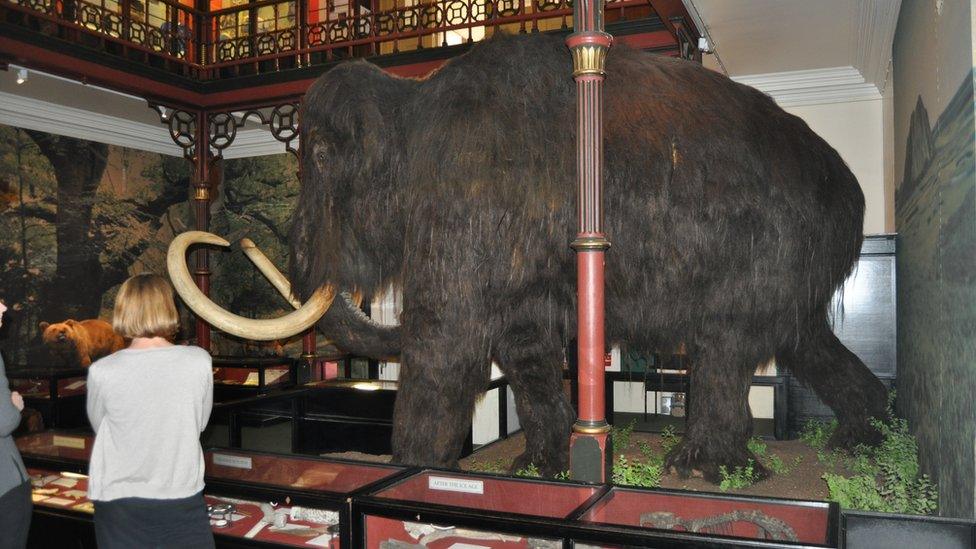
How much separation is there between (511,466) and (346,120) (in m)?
1.77

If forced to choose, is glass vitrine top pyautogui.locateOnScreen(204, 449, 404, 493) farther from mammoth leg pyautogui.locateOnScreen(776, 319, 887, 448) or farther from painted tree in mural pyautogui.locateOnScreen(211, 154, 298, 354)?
painted tree in mural pyautogui.locateOnScreen(211, 154, 298, 354)

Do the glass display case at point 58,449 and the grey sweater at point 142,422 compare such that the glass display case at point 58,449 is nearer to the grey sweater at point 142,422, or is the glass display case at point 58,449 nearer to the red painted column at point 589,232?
the grey sweater at point 142,422

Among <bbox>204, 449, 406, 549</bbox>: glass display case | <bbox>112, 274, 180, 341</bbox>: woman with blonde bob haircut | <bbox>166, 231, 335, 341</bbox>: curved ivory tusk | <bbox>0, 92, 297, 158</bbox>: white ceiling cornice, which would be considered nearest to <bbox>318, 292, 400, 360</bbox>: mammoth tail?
<bbox>166, 231, 335, 341</bbox>: curved ivory tusk

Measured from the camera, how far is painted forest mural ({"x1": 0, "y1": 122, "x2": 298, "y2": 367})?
6777 mm

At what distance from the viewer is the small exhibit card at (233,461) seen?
268cm

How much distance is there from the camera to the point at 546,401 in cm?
354

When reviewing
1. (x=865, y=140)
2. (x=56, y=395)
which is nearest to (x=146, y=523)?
(x=56, y=395)

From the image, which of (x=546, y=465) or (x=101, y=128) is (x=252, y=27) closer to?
(x=101, y=128)

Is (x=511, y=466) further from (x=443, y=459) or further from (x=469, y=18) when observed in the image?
(x=469, y=18)

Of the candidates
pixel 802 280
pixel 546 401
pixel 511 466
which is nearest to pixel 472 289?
pixel 546 401

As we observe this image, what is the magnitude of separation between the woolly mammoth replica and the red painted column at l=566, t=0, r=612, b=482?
59 cm

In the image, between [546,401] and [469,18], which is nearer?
[546,401]

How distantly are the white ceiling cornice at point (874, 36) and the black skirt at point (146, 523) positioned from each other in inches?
151

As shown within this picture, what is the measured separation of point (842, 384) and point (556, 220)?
69.5 inches
